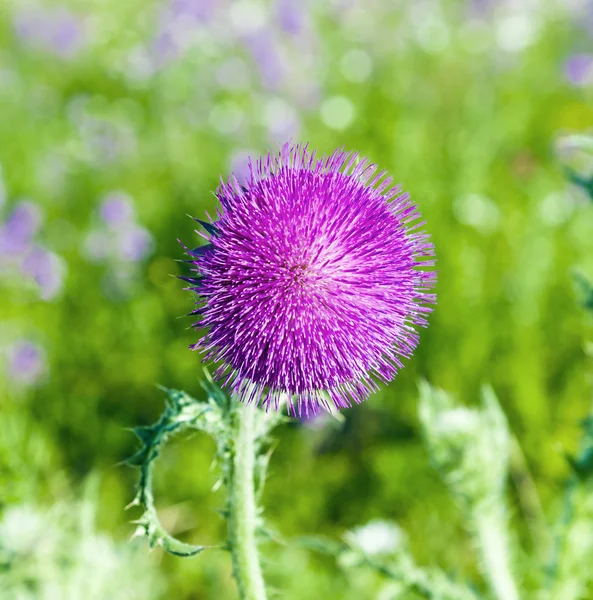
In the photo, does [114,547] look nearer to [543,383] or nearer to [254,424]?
[254,424]

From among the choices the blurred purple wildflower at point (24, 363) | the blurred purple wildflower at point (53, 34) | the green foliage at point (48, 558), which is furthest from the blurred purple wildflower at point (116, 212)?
the blurred purple wildflower at point (53, 34)

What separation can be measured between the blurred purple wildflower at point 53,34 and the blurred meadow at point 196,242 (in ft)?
0.10

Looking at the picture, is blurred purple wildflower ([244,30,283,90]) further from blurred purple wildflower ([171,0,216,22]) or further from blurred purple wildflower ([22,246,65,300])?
blurred purple wildflower ([22,246,65,300])

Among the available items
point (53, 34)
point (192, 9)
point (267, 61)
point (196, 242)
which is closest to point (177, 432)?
point (196, 242)

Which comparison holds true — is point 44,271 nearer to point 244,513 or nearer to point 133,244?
point 133,244

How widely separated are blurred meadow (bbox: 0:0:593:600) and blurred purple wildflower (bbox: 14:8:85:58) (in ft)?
0.10

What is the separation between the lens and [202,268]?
161 centimetres

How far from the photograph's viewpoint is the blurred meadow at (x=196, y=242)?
3053mm

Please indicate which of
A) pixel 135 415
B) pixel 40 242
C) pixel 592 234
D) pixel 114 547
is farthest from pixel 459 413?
pixel 40 242

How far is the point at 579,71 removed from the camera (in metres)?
5.73

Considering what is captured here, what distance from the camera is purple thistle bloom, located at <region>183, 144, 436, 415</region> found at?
1.59 metres

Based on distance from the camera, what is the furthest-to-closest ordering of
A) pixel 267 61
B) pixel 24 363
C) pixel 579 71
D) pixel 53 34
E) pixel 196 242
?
pixel 53 34
pixel 267 61
pixel 579 71
pixel 196 242
pixel 24 363

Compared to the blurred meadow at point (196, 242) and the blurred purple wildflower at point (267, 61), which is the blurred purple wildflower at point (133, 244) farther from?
the blurred purple wildflower at point (267, 61)

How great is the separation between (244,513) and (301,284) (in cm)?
54
